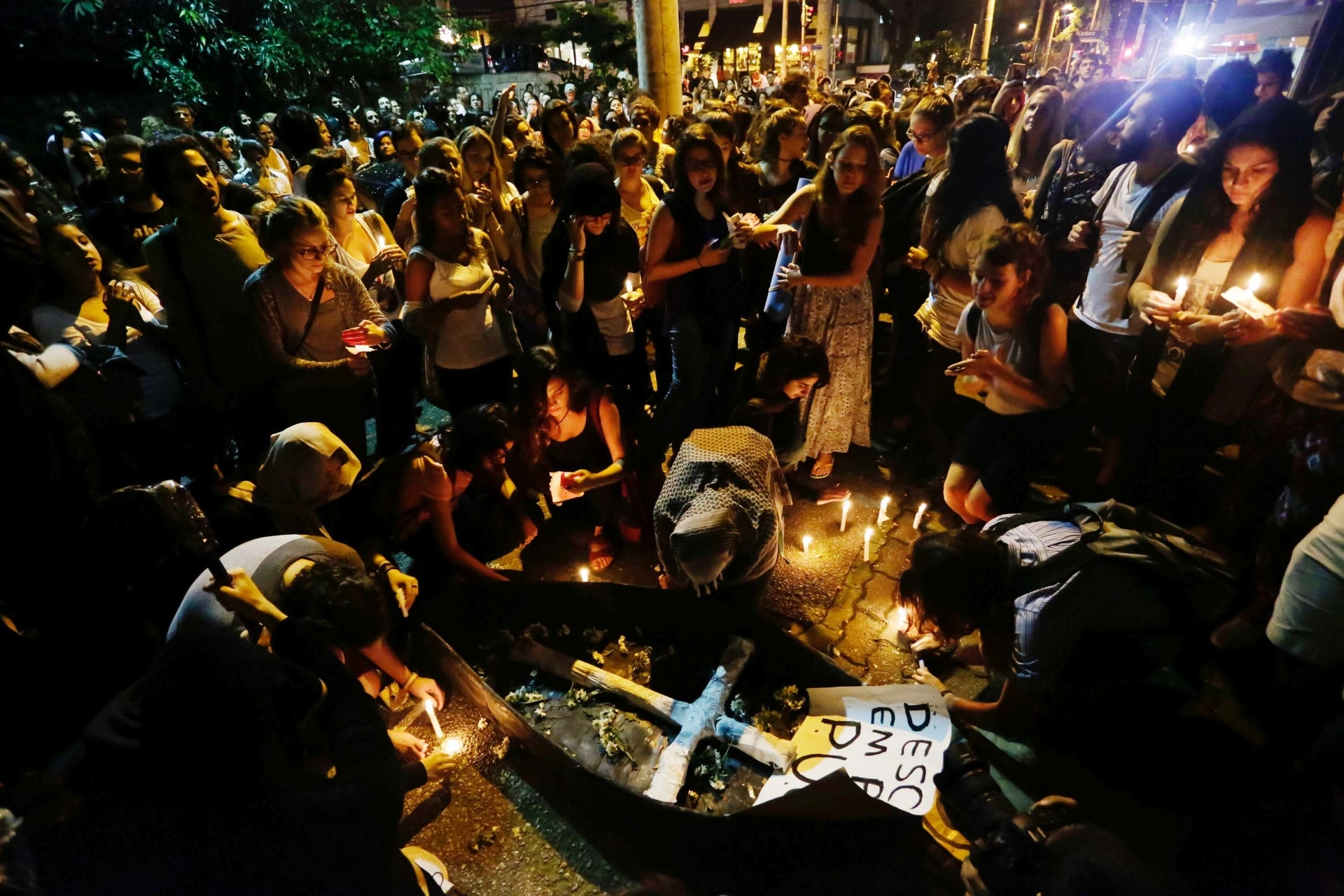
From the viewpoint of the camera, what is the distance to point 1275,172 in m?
2.87

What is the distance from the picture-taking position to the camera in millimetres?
1844

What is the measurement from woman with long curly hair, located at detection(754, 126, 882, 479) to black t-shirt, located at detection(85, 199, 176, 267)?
448cm

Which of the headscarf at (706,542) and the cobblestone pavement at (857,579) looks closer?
the headscarf at (706,542)

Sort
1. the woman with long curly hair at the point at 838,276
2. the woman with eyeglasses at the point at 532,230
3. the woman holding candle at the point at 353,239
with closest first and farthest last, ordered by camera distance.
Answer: the woman with long curly hair at the point at 838,276
the woman holding candle at the point at 353,239
the woman with eyeglasses at the point at 532,230

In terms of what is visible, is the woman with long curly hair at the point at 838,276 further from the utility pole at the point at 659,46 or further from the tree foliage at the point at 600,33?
the tree foliage at the point at 600,33

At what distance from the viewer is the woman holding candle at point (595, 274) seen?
364 cm

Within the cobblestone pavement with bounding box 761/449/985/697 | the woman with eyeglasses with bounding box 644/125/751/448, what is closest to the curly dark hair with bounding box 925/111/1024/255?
the woman with eyeglasses with bounding box 644/125/751/448

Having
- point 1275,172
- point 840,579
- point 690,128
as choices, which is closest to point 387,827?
point 840,579

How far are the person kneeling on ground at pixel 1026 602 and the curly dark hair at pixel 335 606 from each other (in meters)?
1.84

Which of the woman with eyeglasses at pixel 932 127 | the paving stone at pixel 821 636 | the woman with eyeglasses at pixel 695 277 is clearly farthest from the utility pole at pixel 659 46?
the paving stone at pixel 821 636

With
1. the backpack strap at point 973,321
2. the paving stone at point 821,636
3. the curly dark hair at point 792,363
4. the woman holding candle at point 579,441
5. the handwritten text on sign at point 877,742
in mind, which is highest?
the backpack strap at point 973,321

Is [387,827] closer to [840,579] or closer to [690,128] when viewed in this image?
[840,579]

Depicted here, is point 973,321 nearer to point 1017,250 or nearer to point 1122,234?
point 1017,250

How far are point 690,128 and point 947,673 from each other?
3.13 meters
